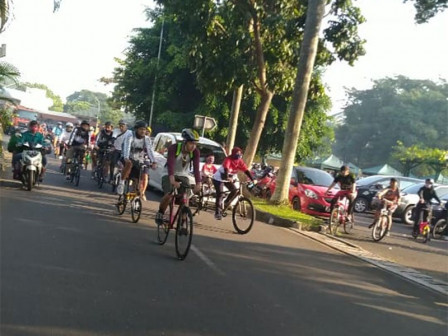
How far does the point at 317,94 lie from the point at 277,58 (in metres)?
2.07

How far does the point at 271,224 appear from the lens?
1356cm

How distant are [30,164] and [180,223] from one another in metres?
5.83

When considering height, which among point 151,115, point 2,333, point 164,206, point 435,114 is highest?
point 435,114

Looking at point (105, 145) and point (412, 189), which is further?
point (412, 189)

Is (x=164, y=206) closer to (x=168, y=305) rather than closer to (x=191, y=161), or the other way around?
(x=191, y=161)

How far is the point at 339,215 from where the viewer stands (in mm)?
13453

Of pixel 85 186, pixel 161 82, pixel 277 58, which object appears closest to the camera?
pixel 85 186

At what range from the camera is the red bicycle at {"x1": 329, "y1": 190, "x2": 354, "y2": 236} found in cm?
1329

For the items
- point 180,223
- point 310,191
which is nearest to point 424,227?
point 310,191

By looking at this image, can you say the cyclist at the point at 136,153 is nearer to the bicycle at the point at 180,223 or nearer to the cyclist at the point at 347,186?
the bicycle at the point at 180,223

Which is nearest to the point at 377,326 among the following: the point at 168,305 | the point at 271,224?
the point at 168,305

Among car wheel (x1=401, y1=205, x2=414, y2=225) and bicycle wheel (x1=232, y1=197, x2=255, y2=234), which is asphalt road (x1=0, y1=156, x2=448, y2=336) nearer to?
bicycle wheel (x1=232, y1=197, x2=255, y2=234)

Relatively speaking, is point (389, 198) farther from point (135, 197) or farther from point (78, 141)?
point (78, 141)

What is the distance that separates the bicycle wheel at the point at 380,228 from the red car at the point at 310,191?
8.63 feet
